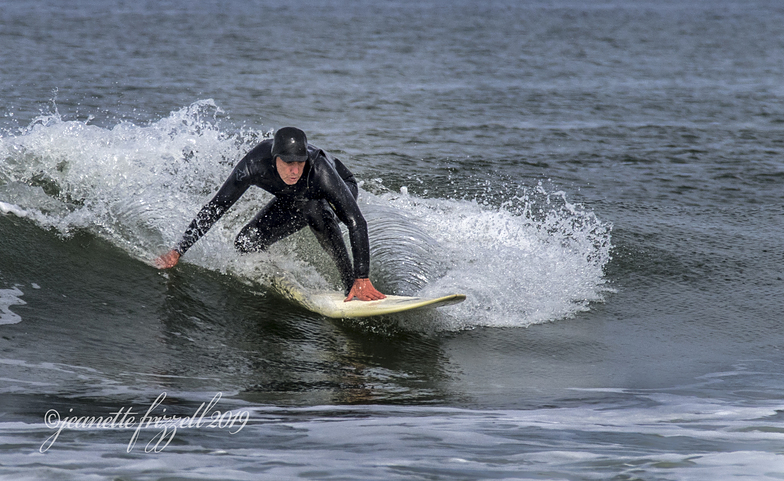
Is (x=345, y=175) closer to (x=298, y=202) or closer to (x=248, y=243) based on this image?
(x=298, y=202)

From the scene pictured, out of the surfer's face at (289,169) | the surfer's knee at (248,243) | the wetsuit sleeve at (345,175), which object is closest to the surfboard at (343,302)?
the surfer's knee at (248,243)

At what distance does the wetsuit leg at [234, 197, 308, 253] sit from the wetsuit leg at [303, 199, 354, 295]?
10cm

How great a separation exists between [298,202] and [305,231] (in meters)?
1.38

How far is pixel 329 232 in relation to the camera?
20.1 ft

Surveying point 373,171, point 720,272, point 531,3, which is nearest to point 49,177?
point 373,171

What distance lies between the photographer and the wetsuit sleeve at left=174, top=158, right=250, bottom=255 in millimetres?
5723

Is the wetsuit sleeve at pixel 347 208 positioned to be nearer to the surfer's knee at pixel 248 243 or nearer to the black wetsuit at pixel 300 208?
the black wetsuit at pixel 300 208

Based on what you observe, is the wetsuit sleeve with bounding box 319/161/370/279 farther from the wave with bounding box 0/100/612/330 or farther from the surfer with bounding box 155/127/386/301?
the wave with bounding box 0/100/612/330

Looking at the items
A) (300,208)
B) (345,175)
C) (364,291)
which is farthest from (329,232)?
(364,291)

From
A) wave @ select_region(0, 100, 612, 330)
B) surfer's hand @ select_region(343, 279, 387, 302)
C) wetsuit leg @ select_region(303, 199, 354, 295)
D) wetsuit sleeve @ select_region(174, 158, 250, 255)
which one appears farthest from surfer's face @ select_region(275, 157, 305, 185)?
wave @ select_region(0, 100, 612, 330)

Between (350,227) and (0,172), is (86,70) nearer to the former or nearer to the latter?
(0,172)

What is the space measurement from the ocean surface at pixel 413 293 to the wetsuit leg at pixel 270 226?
31 cm

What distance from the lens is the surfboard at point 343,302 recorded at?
218 inches

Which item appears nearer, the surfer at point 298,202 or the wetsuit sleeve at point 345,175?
the surfer at point 298,202
